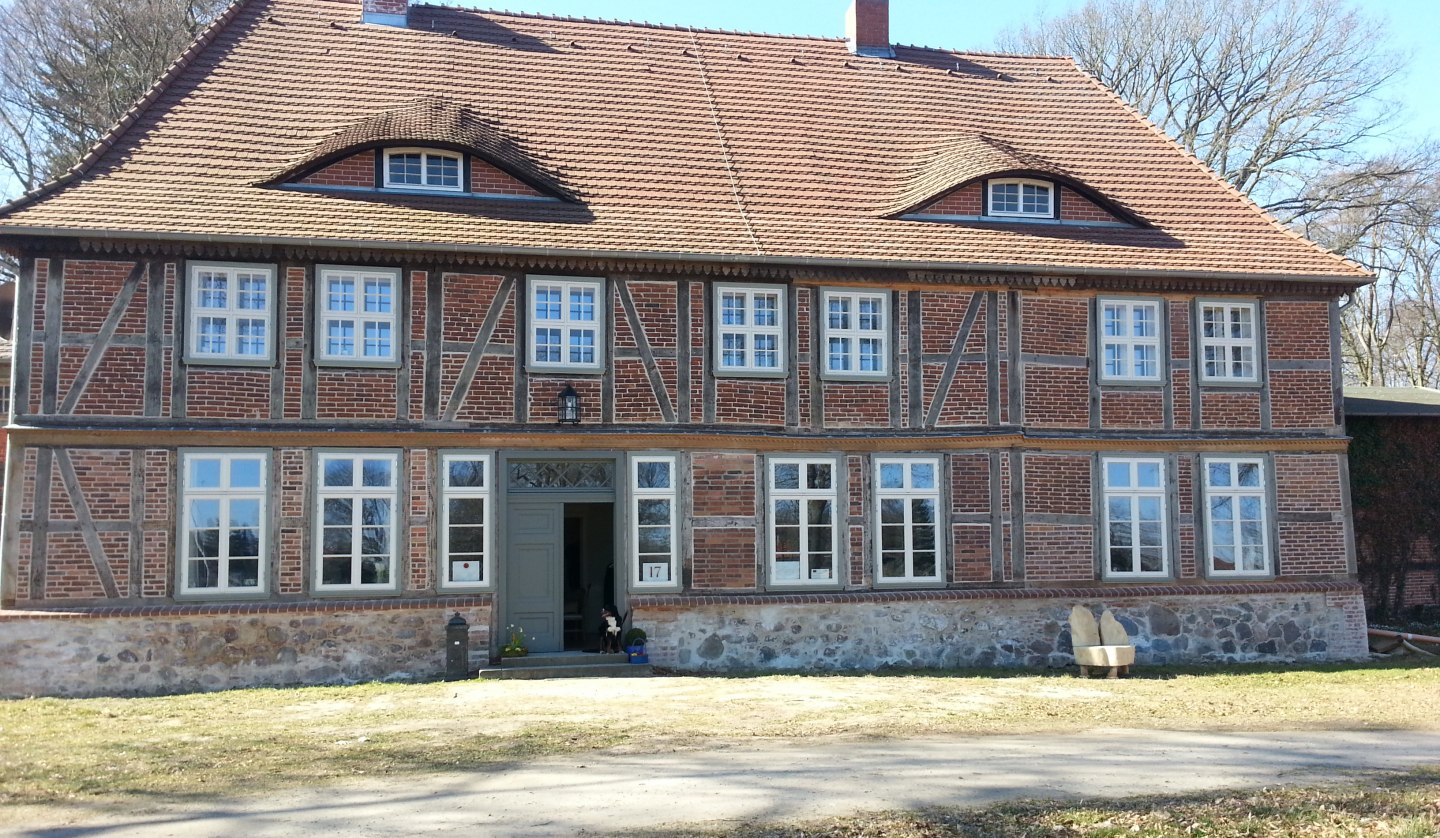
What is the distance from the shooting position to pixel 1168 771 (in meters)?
9.68

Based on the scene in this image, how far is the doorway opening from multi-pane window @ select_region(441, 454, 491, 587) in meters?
2.52

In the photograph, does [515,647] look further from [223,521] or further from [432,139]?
[432,139]

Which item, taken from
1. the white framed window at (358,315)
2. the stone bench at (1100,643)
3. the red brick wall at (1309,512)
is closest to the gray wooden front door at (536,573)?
the white framed window at (358,315)

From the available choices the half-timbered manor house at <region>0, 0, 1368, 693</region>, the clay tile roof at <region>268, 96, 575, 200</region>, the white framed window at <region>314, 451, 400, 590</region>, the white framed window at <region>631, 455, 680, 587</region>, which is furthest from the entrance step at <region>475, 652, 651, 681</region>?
the clay tile roof at <region>268, 96, 575, 200</region>

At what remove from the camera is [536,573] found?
1634cm

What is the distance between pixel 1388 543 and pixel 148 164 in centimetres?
1969

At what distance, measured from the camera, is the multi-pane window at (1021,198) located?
18.8 metres

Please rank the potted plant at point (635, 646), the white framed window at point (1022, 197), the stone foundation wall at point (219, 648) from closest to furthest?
the stone foundation wall at point (219, 648)
the potted plant at point (635, 646)
the white framed window at point (1022, 197)

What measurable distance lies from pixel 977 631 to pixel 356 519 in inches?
325

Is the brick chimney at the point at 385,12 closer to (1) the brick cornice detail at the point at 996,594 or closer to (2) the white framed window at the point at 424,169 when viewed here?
(2) the white framed window at the point at 424,169

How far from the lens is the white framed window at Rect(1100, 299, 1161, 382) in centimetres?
1791

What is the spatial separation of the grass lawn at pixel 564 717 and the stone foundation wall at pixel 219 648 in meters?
0.45

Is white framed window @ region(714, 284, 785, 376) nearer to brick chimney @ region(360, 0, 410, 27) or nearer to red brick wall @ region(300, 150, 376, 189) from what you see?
red brick wall @ region(300, 150, 376, 189)

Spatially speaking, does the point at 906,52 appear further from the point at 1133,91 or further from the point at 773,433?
the point at 1133,91
